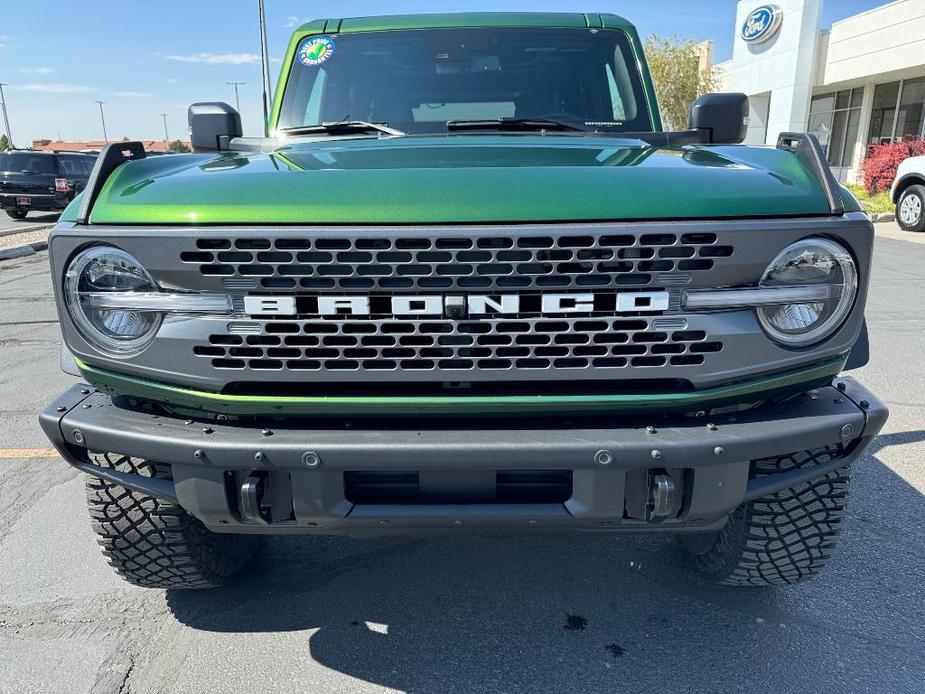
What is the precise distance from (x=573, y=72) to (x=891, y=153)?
61.9 feet

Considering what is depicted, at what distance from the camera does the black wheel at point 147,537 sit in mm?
2266

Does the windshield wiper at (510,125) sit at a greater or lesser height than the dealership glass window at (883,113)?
lesser

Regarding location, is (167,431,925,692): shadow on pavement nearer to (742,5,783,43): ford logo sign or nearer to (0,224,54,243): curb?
(0,224,54,243): curb

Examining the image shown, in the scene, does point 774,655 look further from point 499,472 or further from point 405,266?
point 405,266

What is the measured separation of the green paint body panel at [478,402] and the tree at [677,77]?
30.7m

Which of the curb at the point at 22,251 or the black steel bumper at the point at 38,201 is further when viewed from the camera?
the black steel bumper at the point at 38,201

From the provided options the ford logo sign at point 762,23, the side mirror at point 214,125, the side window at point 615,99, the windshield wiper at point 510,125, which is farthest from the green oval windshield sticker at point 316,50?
the ford logo sign at point 762,23

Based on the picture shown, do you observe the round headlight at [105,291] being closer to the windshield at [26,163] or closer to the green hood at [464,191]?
the green hood at [464,191]

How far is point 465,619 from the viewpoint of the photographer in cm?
→ 253

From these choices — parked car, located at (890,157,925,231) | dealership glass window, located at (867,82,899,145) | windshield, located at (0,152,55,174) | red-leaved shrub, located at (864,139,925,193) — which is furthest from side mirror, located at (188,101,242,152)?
dealership glass window, located at (867,82,899,145)

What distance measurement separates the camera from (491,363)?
1.84m

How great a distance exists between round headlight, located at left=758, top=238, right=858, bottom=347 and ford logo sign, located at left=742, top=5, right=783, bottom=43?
2720 centimetres

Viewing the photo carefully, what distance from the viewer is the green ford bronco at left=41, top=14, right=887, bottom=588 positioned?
1.77m

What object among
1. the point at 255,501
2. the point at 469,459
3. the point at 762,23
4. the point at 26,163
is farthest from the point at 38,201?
the point at 762,23
